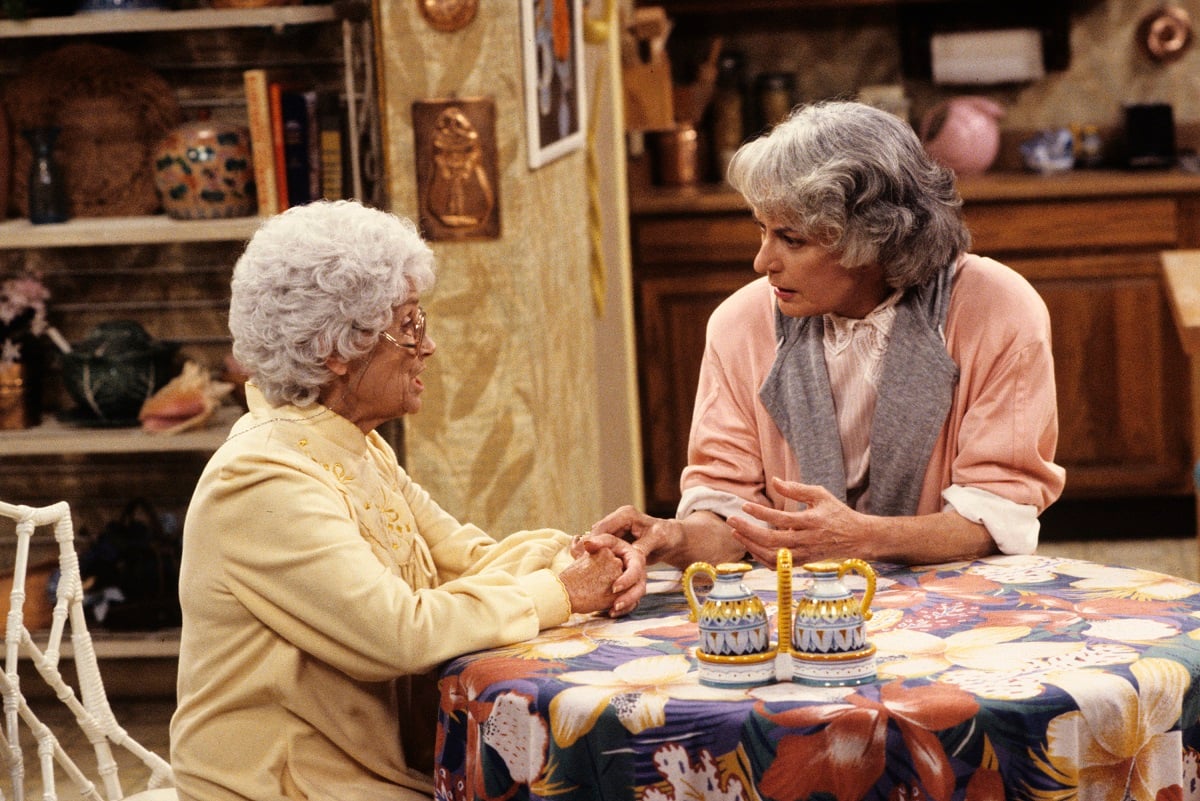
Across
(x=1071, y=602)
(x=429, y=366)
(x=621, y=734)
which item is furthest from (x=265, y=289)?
(x=429, y=366)

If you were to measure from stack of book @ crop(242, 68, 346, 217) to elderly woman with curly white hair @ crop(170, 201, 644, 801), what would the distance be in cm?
159

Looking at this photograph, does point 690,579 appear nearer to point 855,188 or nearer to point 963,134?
point 855,188

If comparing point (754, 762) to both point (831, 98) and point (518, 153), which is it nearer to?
point (518, 153)

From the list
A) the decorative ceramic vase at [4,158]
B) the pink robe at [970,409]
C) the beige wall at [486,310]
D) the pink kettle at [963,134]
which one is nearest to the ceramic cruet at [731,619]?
the pink robe at [970,409]

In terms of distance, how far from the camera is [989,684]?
5.32ft

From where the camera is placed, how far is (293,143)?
11.8 ft

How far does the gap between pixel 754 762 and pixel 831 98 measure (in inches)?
169

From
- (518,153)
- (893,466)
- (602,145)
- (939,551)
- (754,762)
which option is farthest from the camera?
(602,145)

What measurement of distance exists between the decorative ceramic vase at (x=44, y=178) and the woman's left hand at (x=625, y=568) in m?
2.15

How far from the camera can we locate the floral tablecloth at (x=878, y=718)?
5.16 feet

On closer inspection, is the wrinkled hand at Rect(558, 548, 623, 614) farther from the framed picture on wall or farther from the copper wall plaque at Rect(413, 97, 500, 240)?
the framed picture on wall

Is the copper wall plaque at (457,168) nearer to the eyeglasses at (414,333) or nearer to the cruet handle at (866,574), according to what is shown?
the eyeglasses at (414,333)

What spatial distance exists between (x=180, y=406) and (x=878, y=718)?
8.17 ft

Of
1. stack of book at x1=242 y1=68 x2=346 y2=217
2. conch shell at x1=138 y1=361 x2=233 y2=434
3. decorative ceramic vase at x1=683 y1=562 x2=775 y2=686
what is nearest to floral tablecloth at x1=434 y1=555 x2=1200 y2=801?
decorative ceramic vase at x1=683 y1=562 x2=775 y2=686
